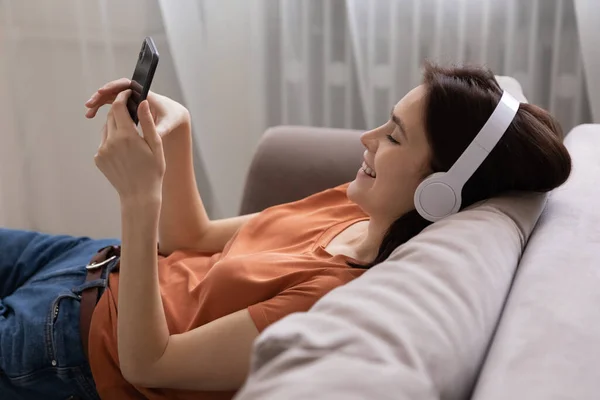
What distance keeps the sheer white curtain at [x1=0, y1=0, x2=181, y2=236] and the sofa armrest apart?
67 cm

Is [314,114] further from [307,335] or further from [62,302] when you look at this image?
[307,335]

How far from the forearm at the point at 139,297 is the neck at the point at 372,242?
0.32 meters

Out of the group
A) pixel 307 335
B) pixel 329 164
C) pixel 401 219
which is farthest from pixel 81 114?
pixel 307 335

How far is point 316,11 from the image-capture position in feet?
6.35

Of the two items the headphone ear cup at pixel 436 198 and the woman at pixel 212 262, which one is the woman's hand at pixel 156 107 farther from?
the headphone ear cup at pixel 436 198

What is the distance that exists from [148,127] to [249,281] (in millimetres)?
260

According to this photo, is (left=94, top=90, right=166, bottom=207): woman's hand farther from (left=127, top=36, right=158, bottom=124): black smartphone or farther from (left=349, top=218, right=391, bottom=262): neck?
(left=349, top=218, right=391, bottom=262): neck

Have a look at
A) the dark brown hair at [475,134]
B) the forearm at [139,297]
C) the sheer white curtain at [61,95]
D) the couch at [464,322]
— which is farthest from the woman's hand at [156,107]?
the sheer white curtain at [61,95]

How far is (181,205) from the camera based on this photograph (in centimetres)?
141

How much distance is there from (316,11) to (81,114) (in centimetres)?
81

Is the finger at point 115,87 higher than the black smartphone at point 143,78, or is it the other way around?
the black smartphone at point 143,78

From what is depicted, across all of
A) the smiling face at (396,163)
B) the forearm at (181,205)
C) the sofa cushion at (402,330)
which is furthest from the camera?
the forearm at (181,205)

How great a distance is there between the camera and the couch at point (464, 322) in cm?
53

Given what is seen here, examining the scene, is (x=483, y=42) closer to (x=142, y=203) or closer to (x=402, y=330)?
(x=142, y=203)
